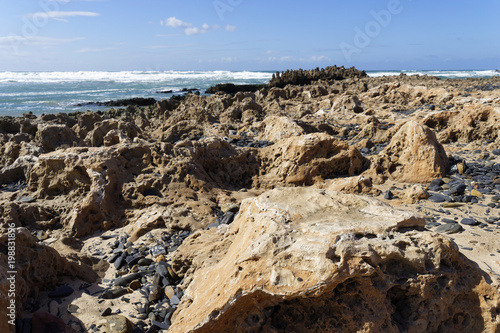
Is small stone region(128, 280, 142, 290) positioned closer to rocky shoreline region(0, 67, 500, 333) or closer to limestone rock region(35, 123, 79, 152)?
rocky shoreline region(0, 67, 500, 333)

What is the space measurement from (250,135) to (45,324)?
772 cm

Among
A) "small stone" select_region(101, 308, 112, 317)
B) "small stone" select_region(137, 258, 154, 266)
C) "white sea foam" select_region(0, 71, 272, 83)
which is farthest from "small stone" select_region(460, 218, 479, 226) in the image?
"white sea foam" select_region(0, 71, 272, 83)

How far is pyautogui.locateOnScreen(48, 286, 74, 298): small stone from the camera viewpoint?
10.9 feet

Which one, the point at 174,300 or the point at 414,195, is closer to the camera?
the point at 174,300

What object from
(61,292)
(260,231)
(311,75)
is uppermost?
(311,75)

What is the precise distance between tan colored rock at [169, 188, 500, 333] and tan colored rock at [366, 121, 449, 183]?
3.86 meters

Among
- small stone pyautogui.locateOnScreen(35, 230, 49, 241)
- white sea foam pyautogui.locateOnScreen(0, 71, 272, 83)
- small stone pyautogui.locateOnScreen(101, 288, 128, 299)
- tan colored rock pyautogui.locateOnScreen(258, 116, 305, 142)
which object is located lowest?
small stone pyautogui.locateOnScreen(35, 230, 49, 241)

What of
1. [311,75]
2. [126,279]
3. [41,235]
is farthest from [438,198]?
[311,75]

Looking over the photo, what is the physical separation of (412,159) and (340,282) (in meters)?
4.87

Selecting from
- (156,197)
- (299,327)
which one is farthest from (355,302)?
(156,197)

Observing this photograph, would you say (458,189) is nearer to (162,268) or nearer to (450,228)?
(450,228)

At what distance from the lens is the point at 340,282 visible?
7.50 ft

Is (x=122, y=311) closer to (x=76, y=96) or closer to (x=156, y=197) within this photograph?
(x=156, y=197)

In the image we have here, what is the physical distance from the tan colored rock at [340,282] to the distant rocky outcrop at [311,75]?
104 ft
